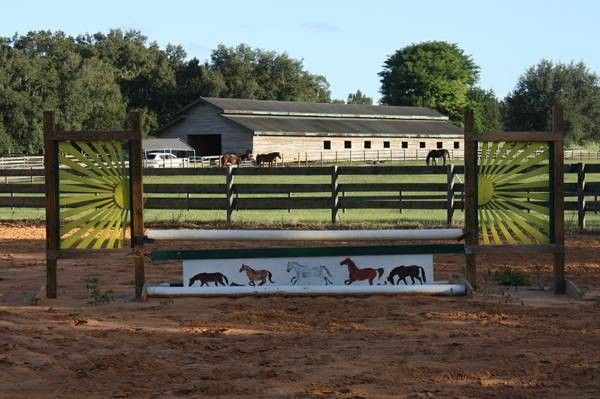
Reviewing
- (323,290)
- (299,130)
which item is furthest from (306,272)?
(299,130)

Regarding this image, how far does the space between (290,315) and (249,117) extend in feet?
198

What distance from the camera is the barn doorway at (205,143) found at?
6906 cm

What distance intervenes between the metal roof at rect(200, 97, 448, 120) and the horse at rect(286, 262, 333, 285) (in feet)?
188

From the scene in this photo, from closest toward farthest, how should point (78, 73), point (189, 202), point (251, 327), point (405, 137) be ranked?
point (251, 327) → point (189, 202) → point (405, 137) → point (78, 73)

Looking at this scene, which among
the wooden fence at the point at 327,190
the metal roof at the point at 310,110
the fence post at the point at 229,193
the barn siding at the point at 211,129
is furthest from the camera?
the metal roof at the point at 310,110

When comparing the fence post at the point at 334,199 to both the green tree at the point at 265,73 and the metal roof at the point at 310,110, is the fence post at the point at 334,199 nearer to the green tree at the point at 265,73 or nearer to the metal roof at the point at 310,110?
the metal roof at the point at 310,110

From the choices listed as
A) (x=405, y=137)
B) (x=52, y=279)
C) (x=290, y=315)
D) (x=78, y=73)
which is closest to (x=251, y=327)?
(x=290, y=315)

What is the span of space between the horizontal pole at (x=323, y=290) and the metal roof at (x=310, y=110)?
189 ft

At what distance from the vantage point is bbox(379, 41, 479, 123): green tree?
4186 inches

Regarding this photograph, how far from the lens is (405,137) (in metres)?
73.6

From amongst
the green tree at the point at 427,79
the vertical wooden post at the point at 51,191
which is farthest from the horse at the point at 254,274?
the green tree at the point at 427,79

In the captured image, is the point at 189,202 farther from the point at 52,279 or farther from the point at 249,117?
the point at 249,117

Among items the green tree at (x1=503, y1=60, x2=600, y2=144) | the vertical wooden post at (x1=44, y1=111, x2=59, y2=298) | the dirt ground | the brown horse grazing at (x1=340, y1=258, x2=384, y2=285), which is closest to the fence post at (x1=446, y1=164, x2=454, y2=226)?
the dirt ground

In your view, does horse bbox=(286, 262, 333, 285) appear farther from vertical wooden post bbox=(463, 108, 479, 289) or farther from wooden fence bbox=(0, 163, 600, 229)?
wooden fence bbox=(0, 163, 600, 229)
